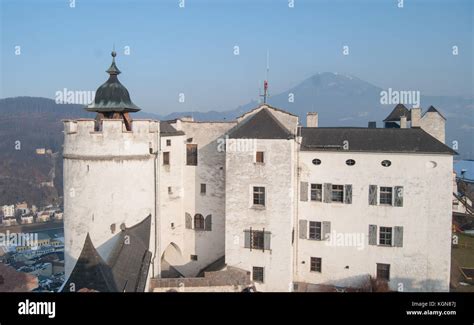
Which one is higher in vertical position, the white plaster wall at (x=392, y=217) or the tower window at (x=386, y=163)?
the tower window at (x=386, y=163)

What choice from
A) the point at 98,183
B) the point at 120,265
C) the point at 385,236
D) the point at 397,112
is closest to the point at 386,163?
the point at 385,236

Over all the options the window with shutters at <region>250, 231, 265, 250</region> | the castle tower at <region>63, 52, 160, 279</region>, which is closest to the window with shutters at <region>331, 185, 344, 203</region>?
the window with shutters at <region>250, 231, 265, 250</region>

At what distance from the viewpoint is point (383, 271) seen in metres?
24.1

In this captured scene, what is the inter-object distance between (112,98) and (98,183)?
4.67m

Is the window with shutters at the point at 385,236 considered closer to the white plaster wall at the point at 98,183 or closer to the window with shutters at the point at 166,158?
the window with shutters at the point at 166,158

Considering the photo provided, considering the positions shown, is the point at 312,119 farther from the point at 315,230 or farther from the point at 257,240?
the point at 257,240

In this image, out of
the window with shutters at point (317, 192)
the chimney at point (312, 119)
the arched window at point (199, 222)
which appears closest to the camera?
the window with shutters at point (317, 192)

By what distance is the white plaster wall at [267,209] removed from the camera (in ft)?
75.7

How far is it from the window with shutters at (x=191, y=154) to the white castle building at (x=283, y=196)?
0.90 m

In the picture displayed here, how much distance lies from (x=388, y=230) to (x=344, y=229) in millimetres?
2392

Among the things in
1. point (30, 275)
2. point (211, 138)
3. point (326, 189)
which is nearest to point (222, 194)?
point (211, 138)

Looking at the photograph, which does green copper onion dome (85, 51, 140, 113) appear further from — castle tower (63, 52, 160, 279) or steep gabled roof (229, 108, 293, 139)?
steep gabled roof (229, 108, 293, 139)

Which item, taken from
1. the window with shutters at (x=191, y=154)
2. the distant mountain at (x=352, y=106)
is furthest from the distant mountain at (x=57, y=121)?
the window with shutters at (x=191, y=154)

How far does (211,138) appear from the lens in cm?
2705
